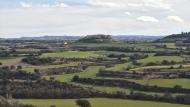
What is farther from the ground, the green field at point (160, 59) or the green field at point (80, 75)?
the green field at point (160, 59)

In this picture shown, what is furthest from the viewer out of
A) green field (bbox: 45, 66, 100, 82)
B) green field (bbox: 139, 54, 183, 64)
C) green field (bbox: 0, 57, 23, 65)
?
green field (bbox: 0, 57, 23, 65)

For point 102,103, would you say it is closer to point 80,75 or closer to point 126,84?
point 126,84

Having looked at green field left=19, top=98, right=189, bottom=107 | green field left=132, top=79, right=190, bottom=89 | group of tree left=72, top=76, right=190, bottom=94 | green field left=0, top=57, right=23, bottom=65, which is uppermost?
green field left=0, top=57, right=23, bottom=65

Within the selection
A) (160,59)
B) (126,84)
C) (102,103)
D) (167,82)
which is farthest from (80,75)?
(102,103)

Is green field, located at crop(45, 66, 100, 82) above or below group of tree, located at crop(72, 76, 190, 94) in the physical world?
above

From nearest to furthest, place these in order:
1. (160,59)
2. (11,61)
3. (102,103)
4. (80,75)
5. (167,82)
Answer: (102,103), (167,82), (80,75), (160,59), (11,61)

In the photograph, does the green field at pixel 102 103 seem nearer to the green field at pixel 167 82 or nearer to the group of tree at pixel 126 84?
the group of tree at pixel 126 84

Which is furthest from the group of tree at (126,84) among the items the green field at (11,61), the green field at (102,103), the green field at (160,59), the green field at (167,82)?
the green field at (11,61)

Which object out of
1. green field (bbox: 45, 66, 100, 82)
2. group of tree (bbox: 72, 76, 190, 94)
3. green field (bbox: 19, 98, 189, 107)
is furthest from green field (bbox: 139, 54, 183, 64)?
green field (bbox: 19, 98, 189, 107)

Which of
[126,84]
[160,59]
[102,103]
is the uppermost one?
[160,59]

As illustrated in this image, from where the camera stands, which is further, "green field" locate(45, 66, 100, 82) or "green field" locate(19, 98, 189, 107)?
"green field" locate(45, 66, 100, 82)

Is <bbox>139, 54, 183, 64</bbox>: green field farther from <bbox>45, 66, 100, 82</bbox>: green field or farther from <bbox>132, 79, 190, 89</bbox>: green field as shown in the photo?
<bbox>132, 79, 190, 89</bbox>: green field
